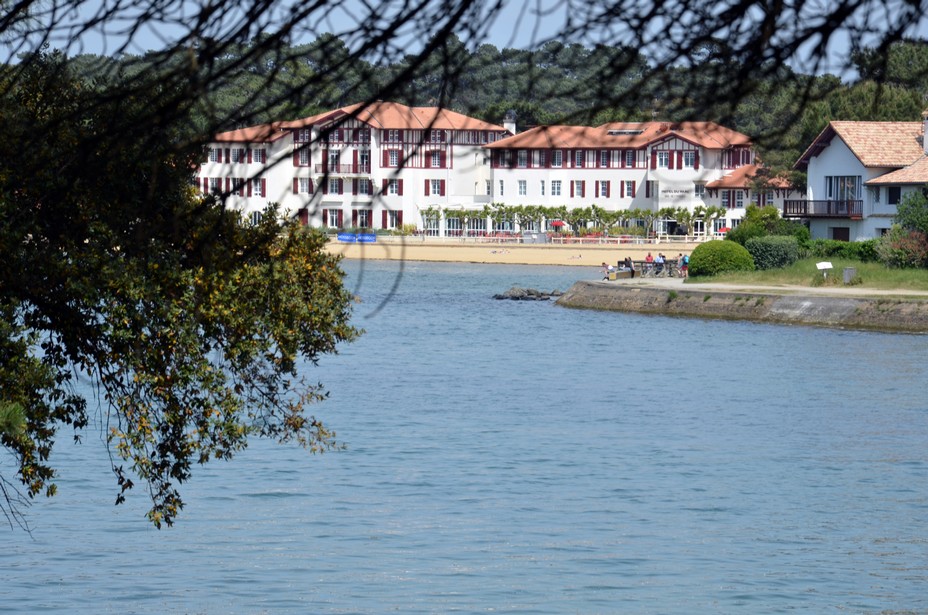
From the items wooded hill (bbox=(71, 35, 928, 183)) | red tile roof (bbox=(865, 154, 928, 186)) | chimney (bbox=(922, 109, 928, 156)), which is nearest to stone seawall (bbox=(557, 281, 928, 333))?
red tile roof (bbox=(865, 154, 928, 186))

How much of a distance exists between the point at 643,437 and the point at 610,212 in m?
83.5

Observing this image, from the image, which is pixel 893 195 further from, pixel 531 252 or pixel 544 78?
pixel 544 78

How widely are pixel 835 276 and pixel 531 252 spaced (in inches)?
1945

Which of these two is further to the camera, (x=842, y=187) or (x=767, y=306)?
(x=842, y=187)

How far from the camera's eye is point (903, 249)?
194ft

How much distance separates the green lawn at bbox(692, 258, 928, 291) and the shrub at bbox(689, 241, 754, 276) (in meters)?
0.41

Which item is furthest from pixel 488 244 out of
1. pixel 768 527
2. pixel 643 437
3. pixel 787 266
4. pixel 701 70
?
pixel 701 70

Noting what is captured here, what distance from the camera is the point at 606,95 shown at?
5.68m

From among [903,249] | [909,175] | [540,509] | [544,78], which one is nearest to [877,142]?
[909,175]

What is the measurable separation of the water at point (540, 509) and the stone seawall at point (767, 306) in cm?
1003

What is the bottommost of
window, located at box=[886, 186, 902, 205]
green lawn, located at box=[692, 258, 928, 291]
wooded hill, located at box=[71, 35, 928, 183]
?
green lawn, located at box=[692, 258, 928, 291]

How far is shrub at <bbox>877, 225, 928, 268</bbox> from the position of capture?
2303 inches

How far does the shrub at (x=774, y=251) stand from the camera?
210 feet

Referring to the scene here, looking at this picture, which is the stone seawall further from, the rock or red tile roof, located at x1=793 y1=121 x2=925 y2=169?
red tile roof, located at x1=793 y1=121 x2=925 y2=169
